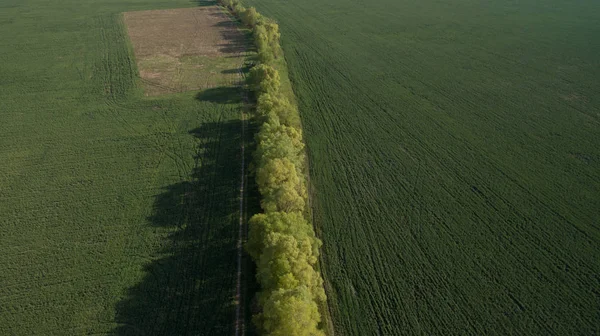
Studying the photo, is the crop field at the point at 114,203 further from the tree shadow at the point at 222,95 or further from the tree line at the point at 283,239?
the tree line at the point at 283,239

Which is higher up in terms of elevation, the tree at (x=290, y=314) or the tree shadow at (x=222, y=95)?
the tree shadow at (x=222, y=95)

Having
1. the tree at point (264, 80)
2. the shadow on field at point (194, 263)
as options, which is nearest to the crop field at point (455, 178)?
the tree at point (264, 80)

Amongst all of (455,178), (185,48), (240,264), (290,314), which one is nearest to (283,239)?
(290,314)

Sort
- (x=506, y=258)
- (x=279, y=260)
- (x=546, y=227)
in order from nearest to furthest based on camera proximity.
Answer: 1. (x=279, y=260)
2. (x=506, y=258)
3. (x=546, y=227)

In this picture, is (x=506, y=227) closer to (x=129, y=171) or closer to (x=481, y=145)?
(x=481, y=145)

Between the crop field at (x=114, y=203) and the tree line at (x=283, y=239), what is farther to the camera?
the crop field at (x=114, y=203)

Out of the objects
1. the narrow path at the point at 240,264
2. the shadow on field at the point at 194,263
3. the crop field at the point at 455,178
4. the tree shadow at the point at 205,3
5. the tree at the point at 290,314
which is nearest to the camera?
the tree at the point at 290,314

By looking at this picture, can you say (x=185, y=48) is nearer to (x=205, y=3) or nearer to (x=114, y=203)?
(x=205, y=3)

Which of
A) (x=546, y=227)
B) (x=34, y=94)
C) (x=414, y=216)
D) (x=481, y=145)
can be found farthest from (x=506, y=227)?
(x=34, y=94)
